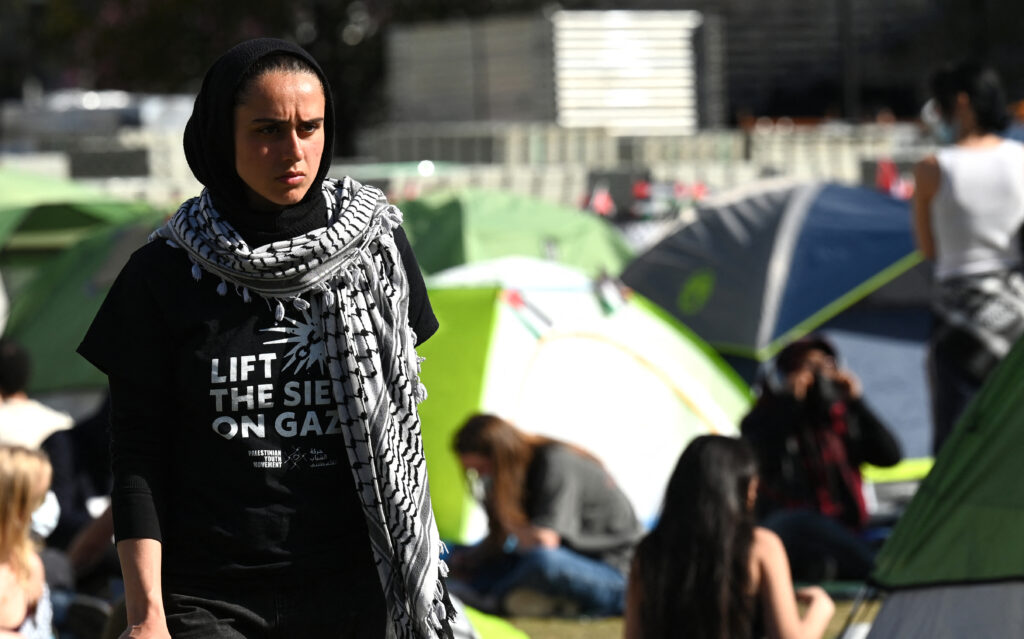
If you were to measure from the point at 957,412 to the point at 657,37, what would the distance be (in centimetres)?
1400

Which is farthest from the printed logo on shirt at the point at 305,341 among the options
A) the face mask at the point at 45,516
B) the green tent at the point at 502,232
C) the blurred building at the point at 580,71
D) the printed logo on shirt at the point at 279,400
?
the blurred building at the point at 580,71

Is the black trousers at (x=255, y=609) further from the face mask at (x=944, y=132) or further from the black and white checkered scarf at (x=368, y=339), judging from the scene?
the face mask at (x=944, y=132)

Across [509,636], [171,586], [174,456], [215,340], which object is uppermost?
[215,340]

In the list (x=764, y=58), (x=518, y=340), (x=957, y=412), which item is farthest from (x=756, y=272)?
(x=764, y=58)

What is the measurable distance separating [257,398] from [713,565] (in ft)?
6.07

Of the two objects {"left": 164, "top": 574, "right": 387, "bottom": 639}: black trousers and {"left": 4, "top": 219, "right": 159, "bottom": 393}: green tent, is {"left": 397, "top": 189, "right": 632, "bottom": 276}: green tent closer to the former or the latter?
{"left": 4, "top": 219, "right": 159, "bottom": 393}: green tent

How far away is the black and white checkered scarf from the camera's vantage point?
7.87ft

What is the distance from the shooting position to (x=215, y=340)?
2400mm

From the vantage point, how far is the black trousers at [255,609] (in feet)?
7.85

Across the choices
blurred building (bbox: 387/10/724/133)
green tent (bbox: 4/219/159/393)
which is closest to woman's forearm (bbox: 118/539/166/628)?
green tent (bbox: 4/219/159/393)

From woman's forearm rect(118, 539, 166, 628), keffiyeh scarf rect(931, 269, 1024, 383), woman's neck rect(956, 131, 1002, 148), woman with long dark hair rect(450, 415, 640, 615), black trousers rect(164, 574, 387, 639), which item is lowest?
woman with long dark hair rect(450, 415, 640, 615)

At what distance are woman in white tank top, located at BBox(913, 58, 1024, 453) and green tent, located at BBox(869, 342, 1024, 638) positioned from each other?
1.39 meters

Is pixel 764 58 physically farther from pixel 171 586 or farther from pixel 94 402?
pixel 171 586

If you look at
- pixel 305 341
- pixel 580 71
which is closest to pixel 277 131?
pixel 305 341
